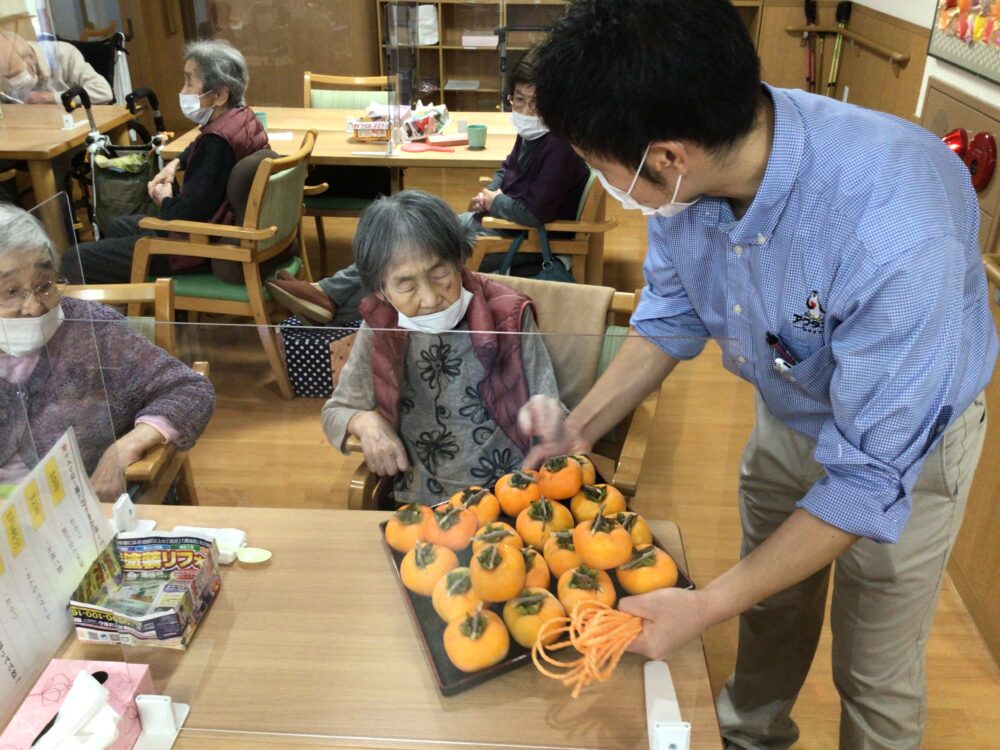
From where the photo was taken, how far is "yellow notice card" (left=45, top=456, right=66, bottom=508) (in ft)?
3.21

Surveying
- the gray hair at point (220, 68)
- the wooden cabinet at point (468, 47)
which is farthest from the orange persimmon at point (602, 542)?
the wooden cabinet at point (468, 47)

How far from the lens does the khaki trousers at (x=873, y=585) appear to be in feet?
3.98

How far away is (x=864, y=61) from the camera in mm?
4812

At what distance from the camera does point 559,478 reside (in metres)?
0.99

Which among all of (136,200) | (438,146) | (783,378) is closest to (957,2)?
(438,146)

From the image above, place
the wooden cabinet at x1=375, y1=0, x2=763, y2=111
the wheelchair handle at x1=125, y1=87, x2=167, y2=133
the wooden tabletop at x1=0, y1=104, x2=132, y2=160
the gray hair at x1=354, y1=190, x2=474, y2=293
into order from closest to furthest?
the gray hair at x1=354, y1=190, x2=474, y2=293, the wooden tabletop at x1=0, y1=104, x2=132, y2=160, the wheelchair handle at x1=125, y1=87, x2=167, y2=133, the wooden cabinet at x1=375, y1=0, x2=763, y2=111

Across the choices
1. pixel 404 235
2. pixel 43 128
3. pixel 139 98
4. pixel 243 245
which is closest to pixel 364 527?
pixel 404 235

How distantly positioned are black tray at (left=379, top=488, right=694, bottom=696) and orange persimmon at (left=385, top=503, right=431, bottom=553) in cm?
6

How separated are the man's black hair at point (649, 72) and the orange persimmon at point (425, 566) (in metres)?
0.48

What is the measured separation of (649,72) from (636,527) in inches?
19.6

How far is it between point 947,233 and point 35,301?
3.83 ft

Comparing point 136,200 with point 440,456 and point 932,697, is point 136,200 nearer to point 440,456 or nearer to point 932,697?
point 440,456

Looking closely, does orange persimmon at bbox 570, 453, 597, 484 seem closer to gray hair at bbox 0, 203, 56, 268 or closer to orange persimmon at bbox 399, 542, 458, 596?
orange persimmon at bbox 399, 542, 458, 596

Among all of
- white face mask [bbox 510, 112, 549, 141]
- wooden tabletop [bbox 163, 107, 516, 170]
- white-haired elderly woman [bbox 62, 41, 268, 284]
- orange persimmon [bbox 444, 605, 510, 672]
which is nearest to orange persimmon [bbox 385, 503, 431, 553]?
orange persimmon [bbox 444, 605, 510, 672]
